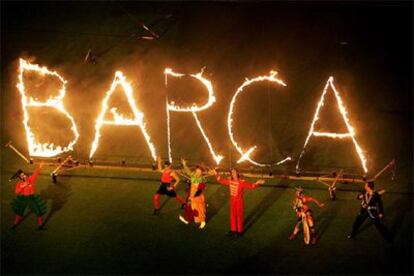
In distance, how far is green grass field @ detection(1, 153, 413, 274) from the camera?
1191cm

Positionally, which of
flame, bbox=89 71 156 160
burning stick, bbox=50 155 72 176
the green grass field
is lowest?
the green grass field

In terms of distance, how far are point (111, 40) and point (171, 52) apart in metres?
2.21

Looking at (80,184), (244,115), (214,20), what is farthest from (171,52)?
(80,184)

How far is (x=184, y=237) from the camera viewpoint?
42.3ft

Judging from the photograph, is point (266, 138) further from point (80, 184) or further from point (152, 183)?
point (80, 184)

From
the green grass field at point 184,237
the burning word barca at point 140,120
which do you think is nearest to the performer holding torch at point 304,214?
the green grass field at point 184,237

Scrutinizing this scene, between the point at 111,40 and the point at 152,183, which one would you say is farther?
the point at 111,40

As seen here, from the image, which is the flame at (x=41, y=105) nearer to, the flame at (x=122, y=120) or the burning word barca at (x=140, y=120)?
the burning word barca at (x=140, y=120)

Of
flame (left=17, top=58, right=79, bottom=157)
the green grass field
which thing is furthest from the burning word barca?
the green grass field

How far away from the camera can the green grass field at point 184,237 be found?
11.9m

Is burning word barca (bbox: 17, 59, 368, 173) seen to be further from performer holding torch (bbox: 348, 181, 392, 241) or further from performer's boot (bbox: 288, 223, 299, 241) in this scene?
performer's boot (bbox: 288, 223, 299, 241)

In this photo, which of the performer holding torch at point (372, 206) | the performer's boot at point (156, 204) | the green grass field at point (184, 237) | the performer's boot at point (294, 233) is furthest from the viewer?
the performer's boot at point (156, 204)

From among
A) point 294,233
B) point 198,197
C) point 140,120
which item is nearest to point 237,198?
point 198,197

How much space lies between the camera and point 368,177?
595 inches
